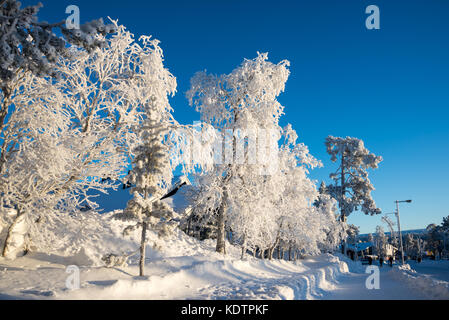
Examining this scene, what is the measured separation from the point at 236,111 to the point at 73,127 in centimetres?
834

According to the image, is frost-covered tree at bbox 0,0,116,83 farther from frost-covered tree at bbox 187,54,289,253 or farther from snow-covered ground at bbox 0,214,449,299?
frost-covered tree at bbox 187,54,289,253

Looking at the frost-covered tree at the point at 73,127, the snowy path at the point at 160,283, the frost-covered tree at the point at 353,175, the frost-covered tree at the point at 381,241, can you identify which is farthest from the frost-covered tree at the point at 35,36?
the frost-covered tree at the point at 381,241

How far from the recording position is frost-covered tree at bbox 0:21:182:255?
29.3ft

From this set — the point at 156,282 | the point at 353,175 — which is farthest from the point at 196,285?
the point at 353,175

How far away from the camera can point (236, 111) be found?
15.9 meters

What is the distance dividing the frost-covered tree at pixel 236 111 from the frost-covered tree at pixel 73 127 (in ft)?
13.0

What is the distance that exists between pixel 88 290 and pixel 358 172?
4033cm

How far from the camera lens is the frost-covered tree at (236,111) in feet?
49.4

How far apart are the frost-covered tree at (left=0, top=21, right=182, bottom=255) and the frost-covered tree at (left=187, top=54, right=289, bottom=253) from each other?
3968 mm

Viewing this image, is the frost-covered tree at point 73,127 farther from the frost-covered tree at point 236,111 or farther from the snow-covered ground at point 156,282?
the frost-covered tree at point 236,111

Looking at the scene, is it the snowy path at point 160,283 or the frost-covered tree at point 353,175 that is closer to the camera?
the snowy path at point 160,283

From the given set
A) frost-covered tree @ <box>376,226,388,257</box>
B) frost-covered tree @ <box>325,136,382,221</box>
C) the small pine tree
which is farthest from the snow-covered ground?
frost-covered tree @ <box>376,226,388,257</box>

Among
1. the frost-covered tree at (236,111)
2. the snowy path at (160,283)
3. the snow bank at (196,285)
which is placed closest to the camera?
the snowy path at (160,283)
